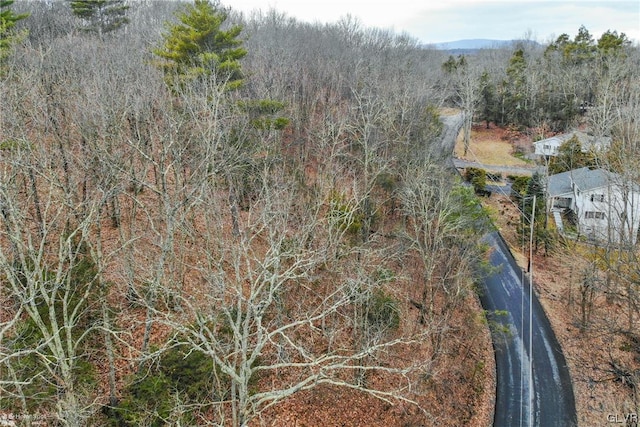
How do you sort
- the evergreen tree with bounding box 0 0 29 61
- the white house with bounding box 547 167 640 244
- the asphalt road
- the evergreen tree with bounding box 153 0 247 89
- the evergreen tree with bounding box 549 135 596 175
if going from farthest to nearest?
the evergreen tree with bounding box 549 135 596 175, the white house with bounding box 547 167 640 244, the evergreen tree with bounding box 153 0 247 89, the evergreen tree with bounding box 0 0 29 61, the asphalt road

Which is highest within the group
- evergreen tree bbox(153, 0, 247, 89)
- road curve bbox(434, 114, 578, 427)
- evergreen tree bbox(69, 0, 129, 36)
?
evergreen tree bbox(69, 0, 129, 36)

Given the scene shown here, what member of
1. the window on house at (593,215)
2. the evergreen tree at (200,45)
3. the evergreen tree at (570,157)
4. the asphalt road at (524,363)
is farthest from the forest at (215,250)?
the evergreen tree at (570,157)

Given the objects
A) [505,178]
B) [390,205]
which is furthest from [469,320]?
[505,178]

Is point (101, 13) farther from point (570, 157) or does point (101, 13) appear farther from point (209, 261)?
point (570, 157)

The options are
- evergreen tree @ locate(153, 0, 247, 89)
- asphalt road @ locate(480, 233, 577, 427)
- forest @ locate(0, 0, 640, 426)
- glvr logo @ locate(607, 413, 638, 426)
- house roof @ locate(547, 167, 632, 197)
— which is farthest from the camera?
house roof @ locate(547, 167, 632, 197)

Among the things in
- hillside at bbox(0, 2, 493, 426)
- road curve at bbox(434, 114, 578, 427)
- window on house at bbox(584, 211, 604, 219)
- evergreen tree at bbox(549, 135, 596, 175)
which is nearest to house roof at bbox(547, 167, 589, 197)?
evergreen tree at bbox(549, 135, 596, 175)

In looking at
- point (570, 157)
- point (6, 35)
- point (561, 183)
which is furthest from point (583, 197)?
point (6, 35)

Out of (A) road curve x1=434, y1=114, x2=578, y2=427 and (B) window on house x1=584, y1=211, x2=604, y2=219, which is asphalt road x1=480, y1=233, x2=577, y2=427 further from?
(B) window on house x1=584, y1=211, x2=604, y2=219
